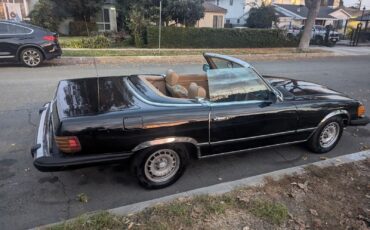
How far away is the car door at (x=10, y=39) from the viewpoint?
923 cm

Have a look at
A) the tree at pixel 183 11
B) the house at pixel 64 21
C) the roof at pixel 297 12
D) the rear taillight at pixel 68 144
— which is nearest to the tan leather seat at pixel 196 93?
the rear taillight at pixel 68 144

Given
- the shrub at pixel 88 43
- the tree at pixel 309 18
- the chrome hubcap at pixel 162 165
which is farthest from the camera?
the tree at pixel 309 18

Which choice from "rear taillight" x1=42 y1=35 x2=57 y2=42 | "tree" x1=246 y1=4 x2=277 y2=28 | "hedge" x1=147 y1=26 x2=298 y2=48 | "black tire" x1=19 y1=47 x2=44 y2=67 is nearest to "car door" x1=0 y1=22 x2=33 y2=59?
"black tire" x1=19 y1=47 x2=44 y2=67

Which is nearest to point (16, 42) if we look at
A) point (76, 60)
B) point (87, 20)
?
point (76, 60)

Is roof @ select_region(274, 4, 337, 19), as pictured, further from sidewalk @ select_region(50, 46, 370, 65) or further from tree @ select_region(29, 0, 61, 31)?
tree @ select_region(29, 0, 61, 31)

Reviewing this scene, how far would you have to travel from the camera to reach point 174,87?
3.82 metres

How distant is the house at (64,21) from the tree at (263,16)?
16214mm

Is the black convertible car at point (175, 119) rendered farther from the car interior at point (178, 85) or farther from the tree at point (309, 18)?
the tree at point (309, 18)

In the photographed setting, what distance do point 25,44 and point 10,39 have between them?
1.43ft

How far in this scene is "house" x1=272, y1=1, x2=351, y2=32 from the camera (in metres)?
40.9

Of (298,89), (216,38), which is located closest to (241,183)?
(298,89)

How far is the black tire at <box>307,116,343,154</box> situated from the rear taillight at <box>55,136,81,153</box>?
310 cm

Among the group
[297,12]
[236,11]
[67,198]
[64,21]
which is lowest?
[67,198]

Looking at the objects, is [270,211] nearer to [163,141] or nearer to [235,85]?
[163,141]
